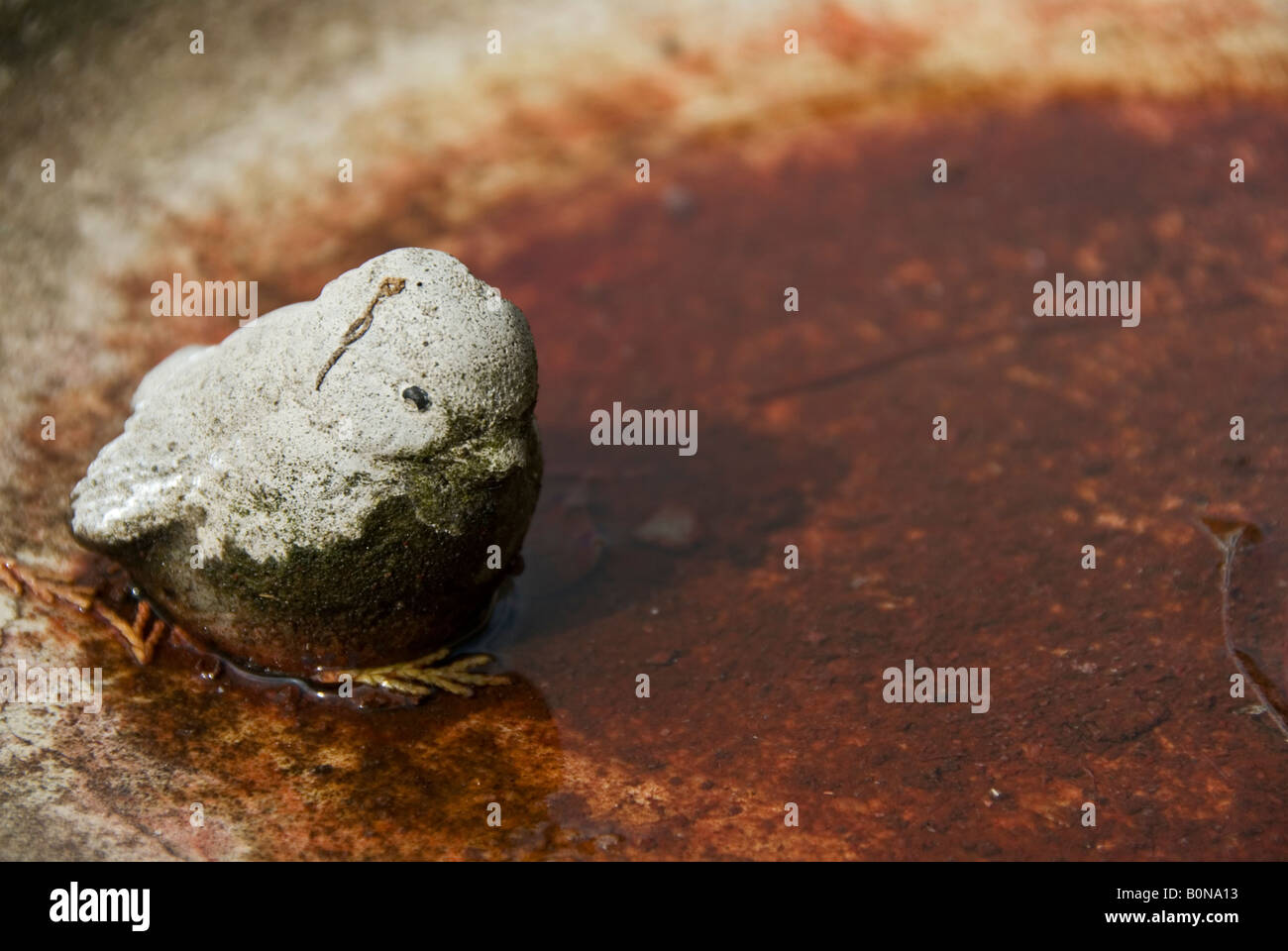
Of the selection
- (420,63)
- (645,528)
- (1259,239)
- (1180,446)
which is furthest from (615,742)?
(420,63)

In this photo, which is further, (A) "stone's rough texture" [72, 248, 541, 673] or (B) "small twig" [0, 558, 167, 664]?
(B) "small twig" [0, 558, 167, 664]

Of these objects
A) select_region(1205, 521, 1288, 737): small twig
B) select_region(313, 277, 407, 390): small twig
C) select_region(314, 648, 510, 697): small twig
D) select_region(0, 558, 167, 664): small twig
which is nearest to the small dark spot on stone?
select_region(313, 277, 407, 390): small twig

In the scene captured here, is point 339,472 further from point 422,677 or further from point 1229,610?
point 1229,610

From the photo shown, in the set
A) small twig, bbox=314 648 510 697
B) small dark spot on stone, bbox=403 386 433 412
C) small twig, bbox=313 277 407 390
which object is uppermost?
small twig, bbox=313 277 407 390

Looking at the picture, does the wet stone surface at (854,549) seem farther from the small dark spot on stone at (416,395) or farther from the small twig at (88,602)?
the small dark spot on stone at (416,395)

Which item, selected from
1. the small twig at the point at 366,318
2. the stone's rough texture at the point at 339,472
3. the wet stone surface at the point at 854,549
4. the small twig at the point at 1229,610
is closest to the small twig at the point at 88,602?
the wet stone surface at the point at 854,549

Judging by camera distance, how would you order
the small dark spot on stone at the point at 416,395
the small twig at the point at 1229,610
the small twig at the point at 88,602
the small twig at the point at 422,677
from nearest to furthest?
the small dark spot on stone at the point at 416,395 → the small twig at the point at 1229,610 → the small twig at the point at 422,677 → the small twig at the point at 88,602

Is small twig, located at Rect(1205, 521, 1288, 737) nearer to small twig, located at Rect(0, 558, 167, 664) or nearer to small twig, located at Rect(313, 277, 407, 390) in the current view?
small twig, located at Rect(313, 277, 407, 390)

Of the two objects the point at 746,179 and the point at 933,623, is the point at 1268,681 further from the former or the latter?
the point at 746,179
